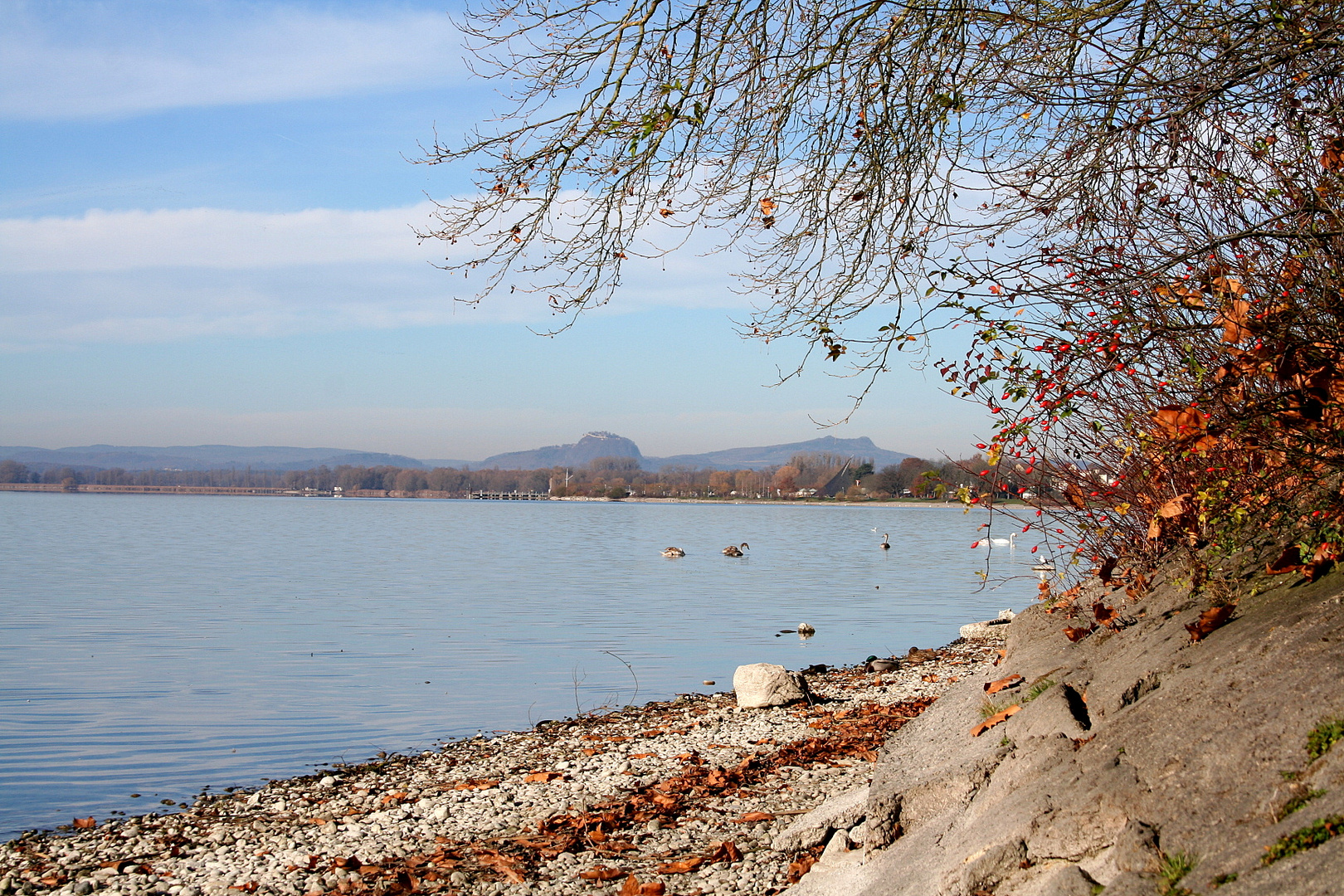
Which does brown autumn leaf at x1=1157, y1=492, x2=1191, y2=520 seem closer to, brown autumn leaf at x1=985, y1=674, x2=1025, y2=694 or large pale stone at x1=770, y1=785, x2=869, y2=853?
brown autumn leaf at x1=985, y1=674, x2=1025, y2=694

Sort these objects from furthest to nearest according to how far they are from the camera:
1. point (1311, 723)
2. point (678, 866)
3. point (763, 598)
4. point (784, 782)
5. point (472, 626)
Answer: point (763, 598) → point (472, 626) → point (784, 782) → point (678, 866) → point (1311, 723)

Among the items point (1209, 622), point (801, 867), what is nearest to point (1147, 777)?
point (1209, 622)

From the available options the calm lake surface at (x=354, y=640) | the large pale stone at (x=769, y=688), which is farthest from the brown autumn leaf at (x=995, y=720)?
the large pale stone at (x=769, y=688)

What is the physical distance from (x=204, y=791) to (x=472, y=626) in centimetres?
1251

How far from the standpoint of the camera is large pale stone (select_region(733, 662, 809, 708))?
12.0 metres

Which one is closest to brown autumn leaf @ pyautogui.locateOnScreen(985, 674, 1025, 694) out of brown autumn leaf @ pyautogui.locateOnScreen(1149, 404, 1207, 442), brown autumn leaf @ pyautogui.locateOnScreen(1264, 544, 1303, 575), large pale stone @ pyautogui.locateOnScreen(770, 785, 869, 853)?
large pale stone @ pyautogui.locateOnScreen(770, 785, 869, 853)

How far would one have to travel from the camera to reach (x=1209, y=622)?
4.75m

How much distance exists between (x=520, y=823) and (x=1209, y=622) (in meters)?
5.17

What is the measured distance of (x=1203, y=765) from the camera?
3619 mm

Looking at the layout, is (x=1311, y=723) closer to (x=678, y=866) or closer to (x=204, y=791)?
(x=678, y=866)

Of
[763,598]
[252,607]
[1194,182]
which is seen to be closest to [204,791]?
[1194,182]

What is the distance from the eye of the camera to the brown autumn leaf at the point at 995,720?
537 cm

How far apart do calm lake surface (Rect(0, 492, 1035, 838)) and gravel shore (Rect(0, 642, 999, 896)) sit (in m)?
1.51

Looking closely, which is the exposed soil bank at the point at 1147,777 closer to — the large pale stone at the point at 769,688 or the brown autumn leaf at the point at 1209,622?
the brown autumn leaf at the point at 1209,622
